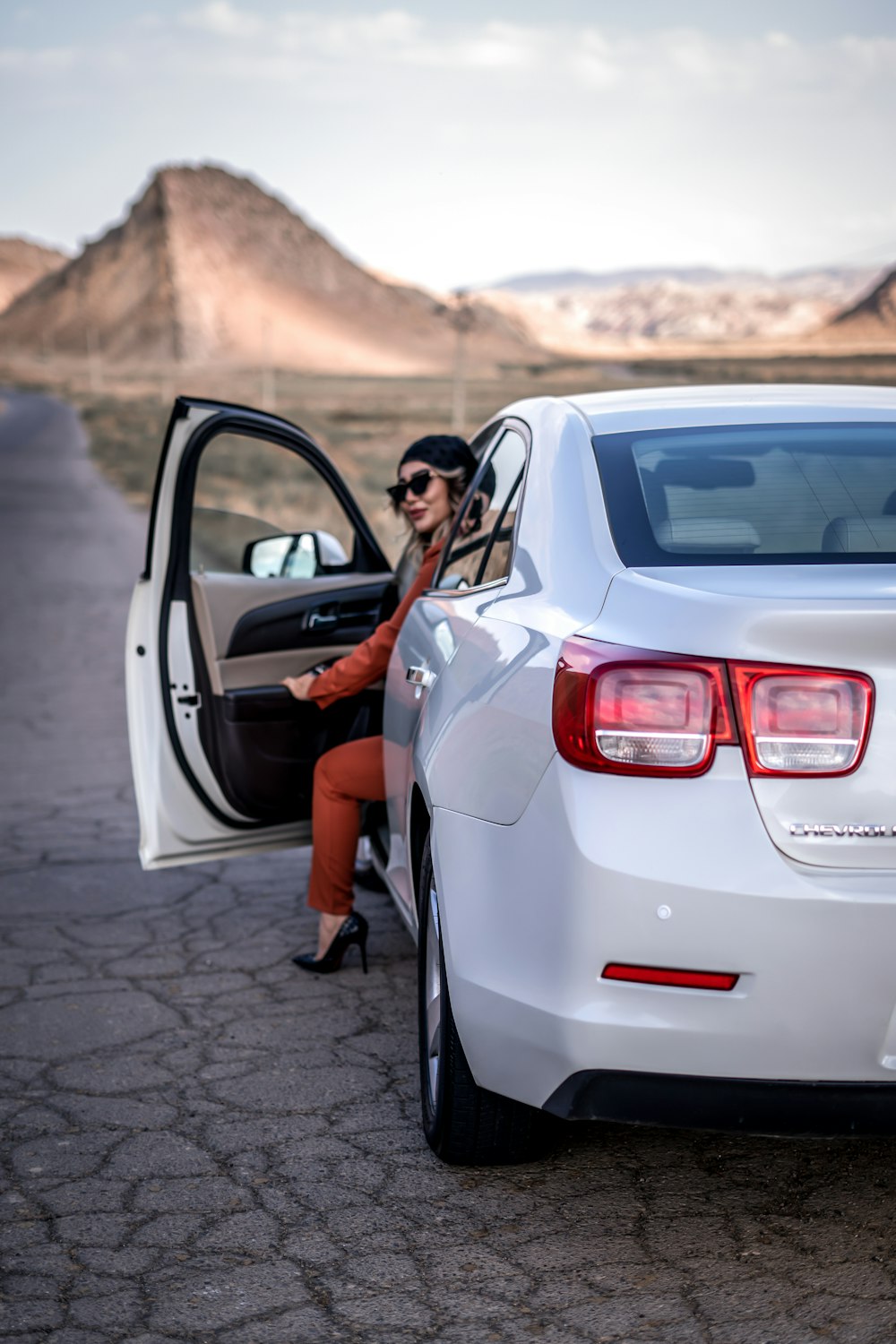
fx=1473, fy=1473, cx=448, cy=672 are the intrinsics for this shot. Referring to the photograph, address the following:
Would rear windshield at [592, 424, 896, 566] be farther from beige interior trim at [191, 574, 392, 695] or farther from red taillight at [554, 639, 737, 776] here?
beige interior trim at [191, 574, 392, 695]

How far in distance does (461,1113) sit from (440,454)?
7.37 ft

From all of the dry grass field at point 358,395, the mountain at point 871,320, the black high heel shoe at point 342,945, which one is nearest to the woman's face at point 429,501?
the dry grass field at point 358,395

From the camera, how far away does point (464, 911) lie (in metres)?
3.05

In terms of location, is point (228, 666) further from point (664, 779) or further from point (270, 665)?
point (664, 779)

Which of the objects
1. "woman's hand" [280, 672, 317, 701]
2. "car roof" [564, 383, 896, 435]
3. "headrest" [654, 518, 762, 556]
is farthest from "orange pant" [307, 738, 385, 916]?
"headrest" [654, 518, 762, 556]

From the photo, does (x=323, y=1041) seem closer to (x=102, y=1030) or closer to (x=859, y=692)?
(x=102, y=1030)

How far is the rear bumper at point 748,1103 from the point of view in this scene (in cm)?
264

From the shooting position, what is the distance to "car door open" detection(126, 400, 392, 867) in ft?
16.1

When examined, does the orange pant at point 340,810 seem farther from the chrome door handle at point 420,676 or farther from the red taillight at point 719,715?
the red taillight at point 719,715

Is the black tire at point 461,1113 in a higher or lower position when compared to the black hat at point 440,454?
lower

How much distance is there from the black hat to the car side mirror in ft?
2.98

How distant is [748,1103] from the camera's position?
8.73ft

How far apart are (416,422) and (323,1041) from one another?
191 ft

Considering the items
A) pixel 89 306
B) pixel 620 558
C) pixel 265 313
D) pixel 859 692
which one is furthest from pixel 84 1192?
pixel 89 306
